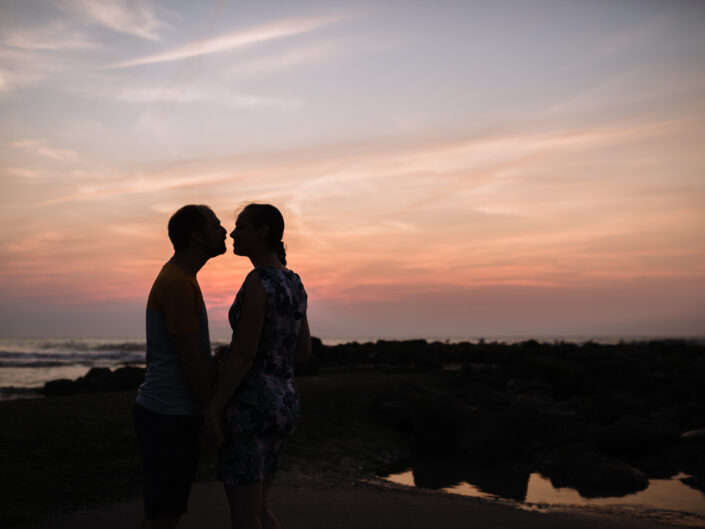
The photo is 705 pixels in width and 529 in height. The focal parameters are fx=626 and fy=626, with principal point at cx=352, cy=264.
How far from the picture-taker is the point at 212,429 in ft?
10.1

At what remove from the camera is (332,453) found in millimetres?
10023

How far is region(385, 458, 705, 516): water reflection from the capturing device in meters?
8.05

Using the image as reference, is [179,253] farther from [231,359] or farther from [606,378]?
[606,378]

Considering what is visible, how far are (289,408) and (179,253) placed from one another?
102 centimetres

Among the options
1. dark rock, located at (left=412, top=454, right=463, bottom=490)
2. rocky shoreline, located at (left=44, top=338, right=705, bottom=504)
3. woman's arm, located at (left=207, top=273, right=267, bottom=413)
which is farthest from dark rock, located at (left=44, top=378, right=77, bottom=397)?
woman's arm, located at (left=207, top=273, right=267, bottom=413)

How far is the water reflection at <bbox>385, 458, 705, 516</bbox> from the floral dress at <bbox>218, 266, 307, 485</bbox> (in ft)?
16.6

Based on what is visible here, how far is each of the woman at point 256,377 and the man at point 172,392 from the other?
0.17 meters

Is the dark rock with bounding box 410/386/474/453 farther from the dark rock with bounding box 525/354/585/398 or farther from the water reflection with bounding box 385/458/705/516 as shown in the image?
the dark rock with bounding box 525/354/585/398

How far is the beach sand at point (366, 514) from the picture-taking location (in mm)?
6031

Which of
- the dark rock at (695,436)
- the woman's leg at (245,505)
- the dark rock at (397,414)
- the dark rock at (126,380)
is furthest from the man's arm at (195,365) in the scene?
the dark rock at (126,380)

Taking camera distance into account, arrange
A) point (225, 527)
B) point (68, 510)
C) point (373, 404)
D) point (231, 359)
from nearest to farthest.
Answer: point (231, 359) → point (225, 527) → point (68, 510) → point (373, 404)

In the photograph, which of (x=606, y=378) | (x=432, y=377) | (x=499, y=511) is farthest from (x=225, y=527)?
(x=606, y=378)

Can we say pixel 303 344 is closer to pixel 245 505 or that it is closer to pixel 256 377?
pixel 256 377

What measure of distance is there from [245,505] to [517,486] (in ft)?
22.7
